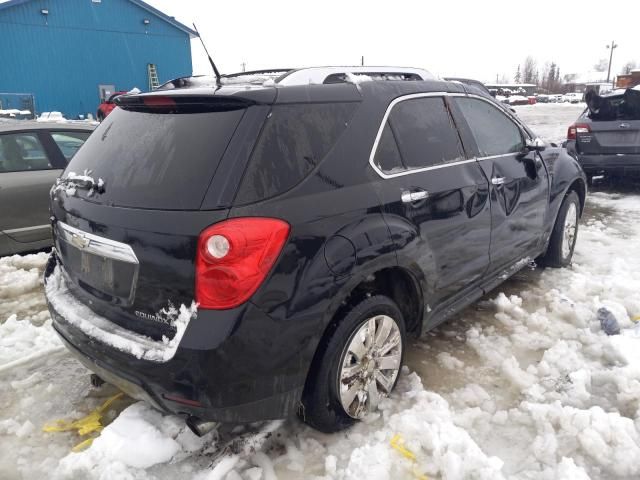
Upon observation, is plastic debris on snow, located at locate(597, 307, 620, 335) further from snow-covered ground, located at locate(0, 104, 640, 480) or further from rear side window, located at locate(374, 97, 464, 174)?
rear side window, located at locate(374, 97, 464, 174)

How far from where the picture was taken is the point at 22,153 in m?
4.94

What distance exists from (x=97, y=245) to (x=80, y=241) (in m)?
→ 0.17

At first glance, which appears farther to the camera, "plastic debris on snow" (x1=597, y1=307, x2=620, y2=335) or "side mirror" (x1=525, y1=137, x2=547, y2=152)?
"side mirror" (x1=525, y1=137, x2=547, y2=152)

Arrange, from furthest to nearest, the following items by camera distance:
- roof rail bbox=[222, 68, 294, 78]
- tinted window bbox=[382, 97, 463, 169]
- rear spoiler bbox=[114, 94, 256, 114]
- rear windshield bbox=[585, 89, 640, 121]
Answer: rear windshield bbox=[585, 89, 640, 121] < roof rail bbox=[222, 68, 294, 78] < tinted window bbox=[382, 97, 463, 169] < rear spoiler bbox=[114, 94, 256, 114]

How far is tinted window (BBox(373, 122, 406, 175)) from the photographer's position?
8.58 feet

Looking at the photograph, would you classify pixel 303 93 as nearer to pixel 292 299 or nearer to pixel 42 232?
pixel 292 299

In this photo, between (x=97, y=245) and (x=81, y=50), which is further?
(x=81, y=50)

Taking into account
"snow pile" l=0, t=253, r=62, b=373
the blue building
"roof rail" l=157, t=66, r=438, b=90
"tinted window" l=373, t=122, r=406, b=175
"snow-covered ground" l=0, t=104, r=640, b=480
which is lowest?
"snow-covered ground" l=0, t=104, r=640, b=480

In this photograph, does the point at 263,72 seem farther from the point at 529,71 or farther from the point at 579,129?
the point at 529,71

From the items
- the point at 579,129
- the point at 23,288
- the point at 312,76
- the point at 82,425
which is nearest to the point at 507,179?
the point at 312,76

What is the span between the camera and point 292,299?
6.87 feet

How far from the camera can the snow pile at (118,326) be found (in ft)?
6.74

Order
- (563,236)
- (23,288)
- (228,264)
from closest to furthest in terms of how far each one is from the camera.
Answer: (228,264)
(23,288)
(563,236)

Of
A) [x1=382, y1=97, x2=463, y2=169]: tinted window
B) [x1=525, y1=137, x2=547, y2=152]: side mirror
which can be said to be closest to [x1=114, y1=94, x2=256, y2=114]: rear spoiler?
[x1=382, y1=97, x2=463, y2=169]: tinted window
